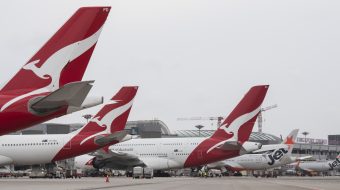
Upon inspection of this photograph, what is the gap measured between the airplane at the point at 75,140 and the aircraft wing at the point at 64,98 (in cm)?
2906

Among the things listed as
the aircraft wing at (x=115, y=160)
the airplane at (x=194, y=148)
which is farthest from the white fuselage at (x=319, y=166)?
→ the aircraft wing at (x=115, y=160)

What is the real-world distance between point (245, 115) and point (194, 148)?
22.6 feet

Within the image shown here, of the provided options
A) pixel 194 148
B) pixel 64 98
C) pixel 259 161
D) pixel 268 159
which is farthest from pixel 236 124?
pixel 64 98

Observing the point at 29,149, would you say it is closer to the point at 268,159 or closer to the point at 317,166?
the point at 268,159

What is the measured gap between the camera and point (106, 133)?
161 feet

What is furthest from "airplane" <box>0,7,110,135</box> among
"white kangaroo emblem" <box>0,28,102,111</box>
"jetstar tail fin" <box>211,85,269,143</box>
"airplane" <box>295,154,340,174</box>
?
"airplane" <box>295,154,340,174</box>

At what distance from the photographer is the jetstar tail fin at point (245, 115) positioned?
5581 cm

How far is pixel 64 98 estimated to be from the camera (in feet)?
53.5

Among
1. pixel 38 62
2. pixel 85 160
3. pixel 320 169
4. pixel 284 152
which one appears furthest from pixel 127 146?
pixel 320 169

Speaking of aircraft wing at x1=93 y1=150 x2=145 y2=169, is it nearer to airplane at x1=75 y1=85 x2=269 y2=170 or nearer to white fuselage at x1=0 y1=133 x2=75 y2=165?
airplane at x1=75 y1=85 x2=269 y2=170

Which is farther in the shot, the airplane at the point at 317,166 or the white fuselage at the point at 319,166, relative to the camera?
the white fuselage at the point at 319,166

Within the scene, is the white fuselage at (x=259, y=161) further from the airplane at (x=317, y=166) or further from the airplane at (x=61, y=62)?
the airplane at (x=61, y=62)

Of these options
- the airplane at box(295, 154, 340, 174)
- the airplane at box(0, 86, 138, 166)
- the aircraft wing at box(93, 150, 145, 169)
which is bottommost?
the airplane at box(295, 154, 340, 174)

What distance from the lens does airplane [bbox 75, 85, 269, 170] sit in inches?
2215
